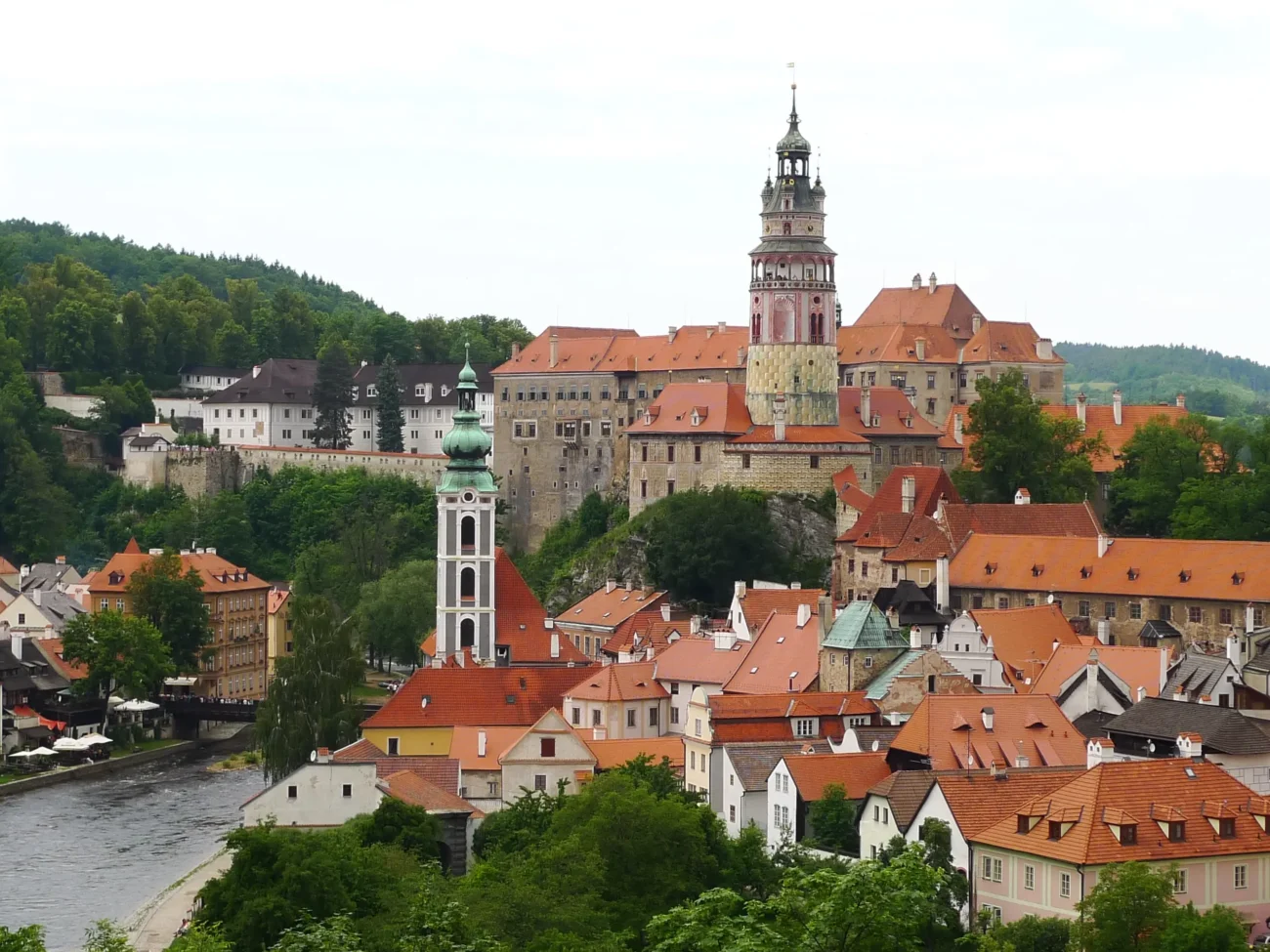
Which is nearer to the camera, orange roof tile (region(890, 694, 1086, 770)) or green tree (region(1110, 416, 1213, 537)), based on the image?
orange roof tile (region(890, 694, 1086, 770))

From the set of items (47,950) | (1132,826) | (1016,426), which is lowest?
(47,950)

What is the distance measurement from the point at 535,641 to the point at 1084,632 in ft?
49.5

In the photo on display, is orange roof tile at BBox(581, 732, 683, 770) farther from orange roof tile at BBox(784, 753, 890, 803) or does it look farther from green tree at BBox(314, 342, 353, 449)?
green tree at BBox(314, 342, 353, 449)

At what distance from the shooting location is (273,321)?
136 m

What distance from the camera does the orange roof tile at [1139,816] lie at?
42844 mm

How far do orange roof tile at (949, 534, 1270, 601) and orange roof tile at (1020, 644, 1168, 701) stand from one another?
672 centimetres

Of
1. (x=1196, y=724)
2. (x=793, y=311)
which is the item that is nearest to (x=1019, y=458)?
(x=793, y=311)

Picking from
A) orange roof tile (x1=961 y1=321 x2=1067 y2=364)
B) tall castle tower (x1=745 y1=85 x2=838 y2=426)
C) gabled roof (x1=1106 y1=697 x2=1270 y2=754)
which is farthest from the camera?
orange roof tile (x1=961 y1=321 x2=1067 y2=364)

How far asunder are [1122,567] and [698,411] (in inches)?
901

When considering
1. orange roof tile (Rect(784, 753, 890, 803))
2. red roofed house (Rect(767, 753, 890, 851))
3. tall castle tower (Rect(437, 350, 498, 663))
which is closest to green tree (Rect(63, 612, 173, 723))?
tall castle tower (Rect(437, 350, 498, 663))

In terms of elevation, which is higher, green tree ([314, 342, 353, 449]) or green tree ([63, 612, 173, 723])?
green tree ([314, 342, 353, 449])

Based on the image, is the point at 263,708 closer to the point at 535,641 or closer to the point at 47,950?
the point at 535,641

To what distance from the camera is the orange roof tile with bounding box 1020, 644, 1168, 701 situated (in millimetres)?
59312

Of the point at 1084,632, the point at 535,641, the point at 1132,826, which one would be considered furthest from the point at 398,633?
the point at 1132,826
